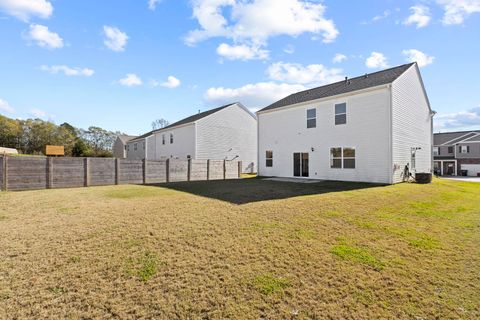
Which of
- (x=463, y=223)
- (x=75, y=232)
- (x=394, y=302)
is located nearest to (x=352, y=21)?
(x=463, y=223)

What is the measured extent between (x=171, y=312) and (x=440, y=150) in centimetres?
5105

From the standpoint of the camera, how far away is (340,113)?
1566cm

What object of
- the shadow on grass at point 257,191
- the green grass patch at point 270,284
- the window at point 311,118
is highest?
the window at point 311,118

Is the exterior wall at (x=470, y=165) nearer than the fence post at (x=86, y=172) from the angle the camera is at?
No

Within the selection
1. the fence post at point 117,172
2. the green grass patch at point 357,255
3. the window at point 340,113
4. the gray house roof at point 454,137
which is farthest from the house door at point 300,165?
the gray house roof at point 454,137

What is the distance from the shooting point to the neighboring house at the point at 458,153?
116 ft

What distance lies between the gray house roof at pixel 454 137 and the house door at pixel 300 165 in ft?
118

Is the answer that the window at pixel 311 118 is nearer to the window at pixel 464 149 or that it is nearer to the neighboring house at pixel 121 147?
the neighboring house at pixel 121 147

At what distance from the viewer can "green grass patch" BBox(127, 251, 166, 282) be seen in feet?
11.4

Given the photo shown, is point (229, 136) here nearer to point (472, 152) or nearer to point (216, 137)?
point (216, 137)

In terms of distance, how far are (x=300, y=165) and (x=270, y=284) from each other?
1513cm

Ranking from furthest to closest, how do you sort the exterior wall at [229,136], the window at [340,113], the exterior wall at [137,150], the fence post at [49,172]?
the exterior wall at [137,150] < the exterior wall at [229,136] < the window at [340,113] < the fence post at [49,172]

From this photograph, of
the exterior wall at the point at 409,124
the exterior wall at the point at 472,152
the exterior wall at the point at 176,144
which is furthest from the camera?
the exterior wall at the point at 472,152

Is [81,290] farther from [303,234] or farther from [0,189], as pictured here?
[0,189]
